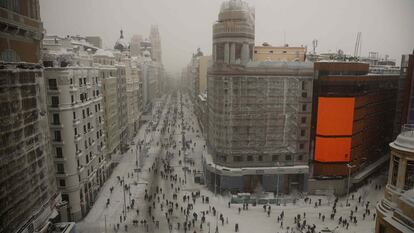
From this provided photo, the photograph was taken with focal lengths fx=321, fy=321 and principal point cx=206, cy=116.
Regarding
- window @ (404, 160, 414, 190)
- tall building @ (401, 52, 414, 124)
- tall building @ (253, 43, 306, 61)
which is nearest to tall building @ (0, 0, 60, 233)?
window @ (404, 160, 414, 190)

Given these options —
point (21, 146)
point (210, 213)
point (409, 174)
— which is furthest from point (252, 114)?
point (409, 174)

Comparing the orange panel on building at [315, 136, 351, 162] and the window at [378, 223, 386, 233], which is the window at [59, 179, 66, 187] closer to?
the window at [378, 223, 386, 233]

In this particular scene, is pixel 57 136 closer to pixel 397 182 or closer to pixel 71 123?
pixel 71 123

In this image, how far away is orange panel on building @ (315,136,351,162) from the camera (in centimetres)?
5494

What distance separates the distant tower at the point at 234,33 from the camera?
5244cm

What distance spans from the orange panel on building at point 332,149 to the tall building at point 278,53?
25.2m

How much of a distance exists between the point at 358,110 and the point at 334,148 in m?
8.01

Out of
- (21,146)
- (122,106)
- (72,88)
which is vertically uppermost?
(72,88)

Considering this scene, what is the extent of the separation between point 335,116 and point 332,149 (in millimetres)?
5806

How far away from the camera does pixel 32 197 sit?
26453 millimetres

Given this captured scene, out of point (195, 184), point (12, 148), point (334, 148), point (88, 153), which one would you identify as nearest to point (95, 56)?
point (88, 153)

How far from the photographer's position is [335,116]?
2121 inches

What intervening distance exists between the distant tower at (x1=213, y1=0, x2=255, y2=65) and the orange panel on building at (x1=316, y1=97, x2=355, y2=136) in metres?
15.0

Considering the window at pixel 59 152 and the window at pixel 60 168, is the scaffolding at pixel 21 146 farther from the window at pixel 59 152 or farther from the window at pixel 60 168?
the window at pixel 60 168
